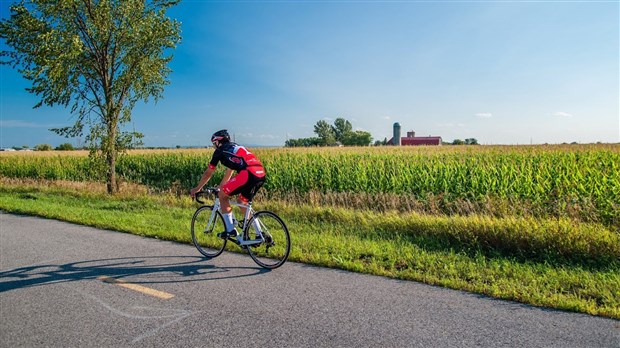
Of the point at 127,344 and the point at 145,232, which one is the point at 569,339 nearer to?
the point at 127,344

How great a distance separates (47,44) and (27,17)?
138 cm

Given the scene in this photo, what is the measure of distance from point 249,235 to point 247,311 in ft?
6.74

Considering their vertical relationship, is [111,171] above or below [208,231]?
above

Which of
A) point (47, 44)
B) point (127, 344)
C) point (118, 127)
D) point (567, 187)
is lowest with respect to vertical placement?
point (127, 344)

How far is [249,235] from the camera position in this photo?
6.22 m

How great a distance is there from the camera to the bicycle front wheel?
5.94 meters

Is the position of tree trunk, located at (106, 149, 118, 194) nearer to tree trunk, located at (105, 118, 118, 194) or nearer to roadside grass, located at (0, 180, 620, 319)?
tree trunk, located at (105, 118, 118, 194)

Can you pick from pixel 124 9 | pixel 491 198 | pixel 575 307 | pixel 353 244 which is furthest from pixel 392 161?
pixel 124 9

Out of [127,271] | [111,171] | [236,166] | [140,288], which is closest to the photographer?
[140,288]

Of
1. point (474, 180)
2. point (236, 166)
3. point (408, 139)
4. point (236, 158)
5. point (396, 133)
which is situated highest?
point (396, 133)

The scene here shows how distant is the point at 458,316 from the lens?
4090mm

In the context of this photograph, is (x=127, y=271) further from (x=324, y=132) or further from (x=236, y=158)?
(x=324, y=132)

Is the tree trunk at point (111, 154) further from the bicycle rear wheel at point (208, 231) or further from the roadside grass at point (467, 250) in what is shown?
the bicycle rear wheel at point (208, 231)

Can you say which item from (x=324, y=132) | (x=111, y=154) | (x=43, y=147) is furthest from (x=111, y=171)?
(x=324, y=132)
